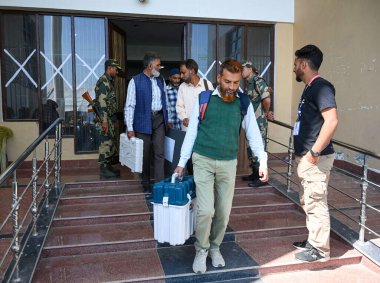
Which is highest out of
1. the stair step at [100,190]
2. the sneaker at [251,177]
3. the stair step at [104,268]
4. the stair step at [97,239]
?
the sneaker at [251,177]

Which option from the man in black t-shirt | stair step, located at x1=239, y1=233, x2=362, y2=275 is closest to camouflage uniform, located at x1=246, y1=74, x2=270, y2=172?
stair step, located at x1=239, y1=233, x2=362, y2=275

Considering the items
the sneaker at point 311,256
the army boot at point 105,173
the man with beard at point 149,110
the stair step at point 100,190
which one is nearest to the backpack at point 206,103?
the sneaker at point 311,256

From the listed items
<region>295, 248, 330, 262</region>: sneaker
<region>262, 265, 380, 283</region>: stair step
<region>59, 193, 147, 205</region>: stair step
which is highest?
<region>59, 193, 147, 205</region>: stair step

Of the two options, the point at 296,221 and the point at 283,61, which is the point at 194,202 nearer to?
the point at 296,221

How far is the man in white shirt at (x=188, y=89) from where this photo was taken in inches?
158

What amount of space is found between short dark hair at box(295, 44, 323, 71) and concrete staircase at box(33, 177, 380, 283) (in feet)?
5.32

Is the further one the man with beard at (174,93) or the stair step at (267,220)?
the man with beard at (174,93)

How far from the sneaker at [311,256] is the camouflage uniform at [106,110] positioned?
2727mm

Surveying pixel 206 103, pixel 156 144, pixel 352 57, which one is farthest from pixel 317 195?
pixel 352 57

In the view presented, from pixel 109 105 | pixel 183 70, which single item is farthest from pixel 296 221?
pixel 109 105

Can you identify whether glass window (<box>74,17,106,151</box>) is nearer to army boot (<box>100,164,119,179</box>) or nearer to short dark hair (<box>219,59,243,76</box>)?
army boot (<box>100,164,119,179</box>)

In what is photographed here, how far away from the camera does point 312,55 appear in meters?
2.89

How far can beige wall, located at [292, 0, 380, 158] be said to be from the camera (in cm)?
474

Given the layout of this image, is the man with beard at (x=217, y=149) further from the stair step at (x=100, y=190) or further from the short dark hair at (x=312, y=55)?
the stair step at (x=100, y=190)
